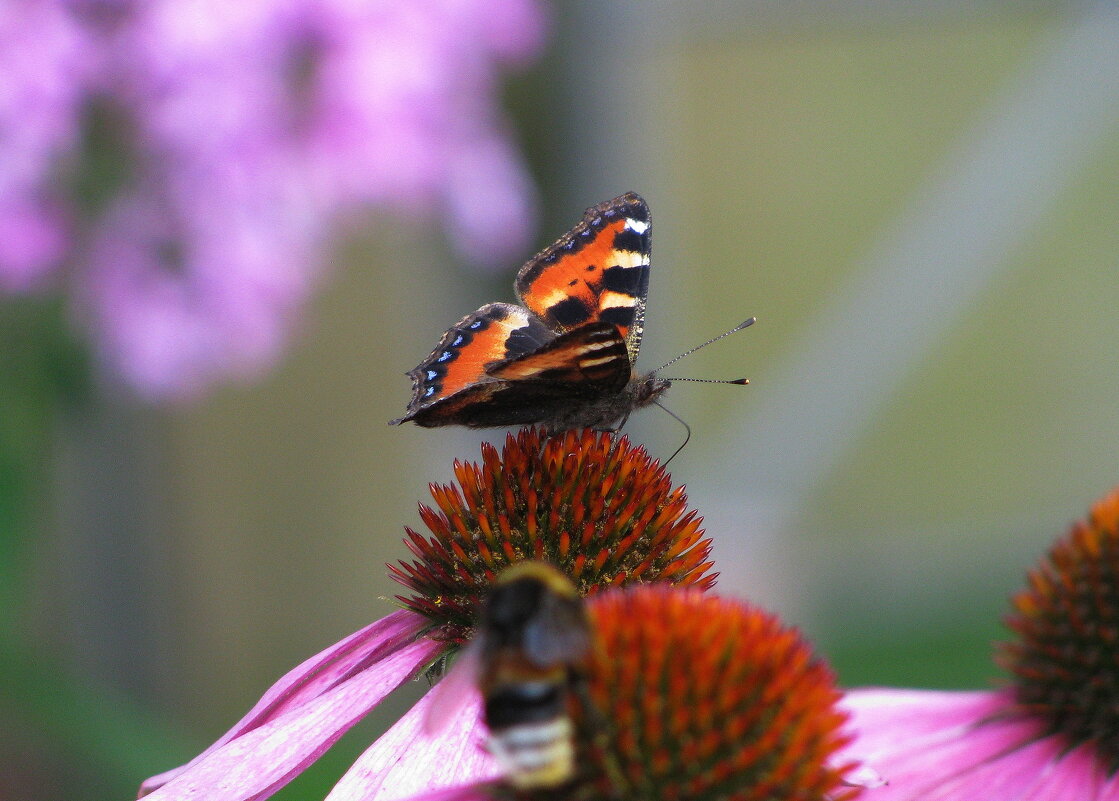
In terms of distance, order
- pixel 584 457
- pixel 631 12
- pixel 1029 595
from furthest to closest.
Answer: pixel 631 12, pixel 1029 595, pixel 584 457

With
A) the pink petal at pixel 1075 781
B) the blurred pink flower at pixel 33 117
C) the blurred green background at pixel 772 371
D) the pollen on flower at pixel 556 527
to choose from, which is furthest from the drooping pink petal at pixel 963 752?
the blurred green background at pixel 772 371

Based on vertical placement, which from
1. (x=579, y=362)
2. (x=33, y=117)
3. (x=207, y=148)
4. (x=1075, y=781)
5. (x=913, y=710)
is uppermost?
(x=33, y=117)

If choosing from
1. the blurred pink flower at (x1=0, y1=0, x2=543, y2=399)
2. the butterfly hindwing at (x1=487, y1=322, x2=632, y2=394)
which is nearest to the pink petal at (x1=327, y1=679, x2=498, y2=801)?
the butterfly hindwing at (x1=487, y1=322, x2=632, y2=394)

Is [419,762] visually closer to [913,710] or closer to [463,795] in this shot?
[463,795]

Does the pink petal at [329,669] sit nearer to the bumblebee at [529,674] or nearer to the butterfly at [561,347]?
the butterfly at [561,347]

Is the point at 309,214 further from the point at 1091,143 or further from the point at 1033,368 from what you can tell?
the point at 1033,368

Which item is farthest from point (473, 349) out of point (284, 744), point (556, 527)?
point (284, 744)

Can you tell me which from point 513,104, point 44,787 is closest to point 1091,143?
point 513,104

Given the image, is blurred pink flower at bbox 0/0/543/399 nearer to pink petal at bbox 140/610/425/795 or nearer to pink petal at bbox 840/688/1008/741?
pink petal at bbox 140/610/425/795
